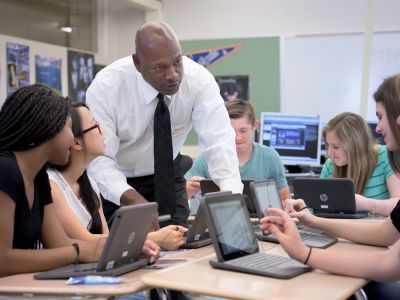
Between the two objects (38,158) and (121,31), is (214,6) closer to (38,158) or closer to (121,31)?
(121,31)

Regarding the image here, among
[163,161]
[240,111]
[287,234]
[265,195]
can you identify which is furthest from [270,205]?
[240,111]

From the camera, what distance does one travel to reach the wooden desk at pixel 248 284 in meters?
1.53

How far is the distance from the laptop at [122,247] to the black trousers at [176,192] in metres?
1.03

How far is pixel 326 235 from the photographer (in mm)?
2508

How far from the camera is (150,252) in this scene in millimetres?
2008

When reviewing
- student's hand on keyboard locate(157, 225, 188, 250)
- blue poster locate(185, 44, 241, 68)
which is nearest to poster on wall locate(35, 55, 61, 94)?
blue poster locate(185, 44, 241, 68)

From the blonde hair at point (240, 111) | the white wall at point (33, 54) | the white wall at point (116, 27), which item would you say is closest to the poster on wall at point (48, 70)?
the white wall at point (33, 54)

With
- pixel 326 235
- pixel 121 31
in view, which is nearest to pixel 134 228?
pixel 326 235

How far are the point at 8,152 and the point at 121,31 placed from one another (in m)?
6.22

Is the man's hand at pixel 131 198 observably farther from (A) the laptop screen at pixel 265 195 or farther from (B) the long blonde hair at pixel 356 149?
(B) the long blonde hair at pixel 356 149

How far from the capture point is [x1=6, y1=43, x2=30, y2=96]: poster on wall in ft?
19.7

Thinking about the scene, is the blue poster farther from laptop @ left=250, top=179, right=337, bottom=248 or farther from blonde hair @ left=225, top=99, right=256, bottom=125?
laptop @ left=250, top=179, right=337, bottom=248

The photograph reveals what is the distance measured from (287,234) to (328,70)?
531 centimetres

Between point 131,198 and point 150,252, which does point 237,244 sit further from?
point 131,198
